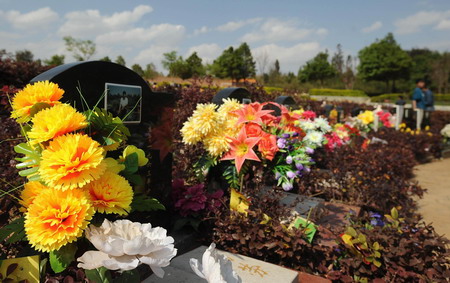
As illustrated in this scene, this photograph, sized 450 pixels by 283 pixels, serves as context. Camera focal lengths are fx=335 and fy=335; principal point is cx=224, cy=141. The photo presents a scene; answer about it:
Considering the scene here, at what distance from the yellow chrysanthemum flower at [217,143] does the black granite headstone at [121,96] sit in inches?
13.3

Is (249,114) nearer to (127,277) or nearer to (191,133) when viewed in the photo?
(191,133)

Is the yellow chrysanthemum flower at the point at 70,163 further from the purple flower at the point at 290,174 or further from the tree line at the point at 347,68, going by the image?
the tree line at the point at 347,68

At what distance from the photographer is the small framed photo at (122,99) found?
213 cm

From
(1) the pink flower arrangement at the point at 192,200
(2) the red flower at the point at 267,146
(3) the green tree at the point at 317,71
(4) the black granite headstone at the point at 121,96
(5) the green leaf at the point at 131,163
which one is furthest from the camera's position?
(3) the green tree at the point at 317,71

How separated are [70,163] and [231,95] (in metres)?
3.00

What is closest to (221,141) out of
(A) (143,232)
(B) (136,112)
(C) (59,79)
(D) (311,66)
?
(B) (136,112)

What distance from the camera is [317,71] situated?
4431 centimetres

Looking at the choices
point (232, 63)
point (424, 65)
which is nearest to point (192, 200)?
point (232, 63)

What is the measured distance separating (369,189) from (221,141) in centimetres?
223

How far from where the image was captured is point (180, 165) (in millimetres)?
3816

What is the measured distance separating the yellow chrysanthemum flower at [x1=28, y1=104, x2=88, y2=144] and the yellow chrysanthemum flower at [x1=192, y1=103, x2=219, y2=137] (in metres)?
1.64

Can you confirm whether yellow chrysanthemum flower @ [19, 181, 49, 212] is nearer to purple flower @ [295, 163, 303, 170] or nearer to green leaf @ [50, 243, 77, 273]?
green leaf @ [50, 243, 77, 273]

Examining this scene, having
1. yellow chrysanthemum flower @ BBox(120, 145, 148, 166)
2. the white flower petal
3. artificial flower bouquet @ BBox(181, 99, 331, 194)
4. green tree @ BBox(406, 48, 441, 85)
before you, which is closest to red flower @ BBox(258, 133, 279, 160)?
artificial flower bouquet @ BBox(181, 99, 331, 194)

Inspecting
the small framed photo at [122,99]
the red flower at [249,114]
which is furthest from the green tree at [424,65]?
the small framed photo at [122,99]
